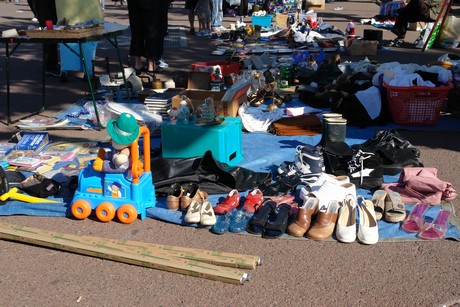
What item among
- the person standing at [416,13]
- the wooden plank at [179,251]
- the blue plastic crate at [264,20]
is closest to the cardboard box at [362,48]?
the person standing at [416,13]

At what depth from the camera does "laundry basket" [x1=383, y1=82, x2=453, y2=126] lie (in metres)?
6.57

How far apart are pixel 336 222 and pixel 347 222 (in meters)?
0.09

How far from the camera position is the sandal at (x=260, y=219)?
423 cm

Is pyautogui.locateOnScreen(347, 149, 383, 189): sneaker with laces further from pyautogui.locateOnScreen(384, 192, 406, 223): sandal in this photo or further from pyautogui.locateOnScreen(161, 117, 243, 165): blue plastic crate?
pyautogui.locateOnScreen(161, 117, 243, 165): blue plastic crate

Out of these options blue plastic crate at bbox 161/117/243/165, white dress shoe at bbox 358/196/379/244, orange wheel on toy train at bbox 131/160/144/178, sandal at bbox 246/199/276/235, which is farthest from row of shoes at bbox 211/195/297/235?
blue plastic crate at bbox 161/117/243/165

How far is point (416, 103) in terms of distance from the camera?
21.9ft

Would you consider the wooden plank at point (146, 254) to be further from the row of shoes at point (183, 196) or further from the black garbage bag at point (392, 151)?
the black garbage bag at point (392, 151)

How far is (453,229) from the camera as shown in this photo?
4172mm

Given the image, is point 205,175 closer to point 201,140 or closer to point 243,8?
point 201,140

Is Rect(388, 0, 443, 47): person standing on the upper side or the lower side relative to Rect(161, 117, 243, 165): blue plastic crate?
upper

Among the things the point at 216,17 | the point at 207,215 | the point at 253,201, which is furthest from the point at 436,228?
the point at 216,17

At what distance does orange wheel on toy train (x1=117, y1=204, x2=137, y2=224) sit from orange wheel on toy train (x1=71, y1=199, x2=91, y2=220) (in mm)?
243

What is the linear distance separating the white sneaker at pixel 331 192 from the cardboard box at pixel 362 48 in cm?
774

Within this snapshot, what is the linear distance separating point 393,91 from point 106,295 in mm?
4360
